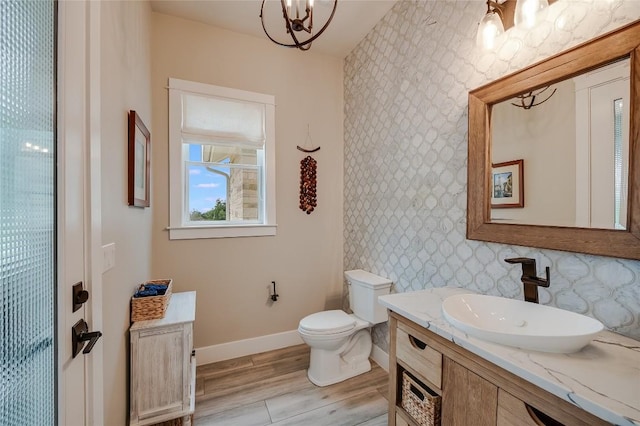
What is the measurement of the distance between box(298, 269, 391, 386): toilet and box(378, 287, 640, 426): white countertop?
3.67ft

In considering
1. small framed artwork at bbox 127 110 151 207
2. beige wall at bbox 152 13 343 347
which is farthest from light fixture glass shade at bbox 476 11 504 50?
small framed artwork at bbox 127 110 151 207

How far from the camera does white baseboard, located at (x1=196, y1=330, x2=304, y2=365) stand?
2.41m

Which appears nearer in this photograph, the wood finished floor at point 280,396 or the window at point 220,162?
the wood finished floor at point 280,396

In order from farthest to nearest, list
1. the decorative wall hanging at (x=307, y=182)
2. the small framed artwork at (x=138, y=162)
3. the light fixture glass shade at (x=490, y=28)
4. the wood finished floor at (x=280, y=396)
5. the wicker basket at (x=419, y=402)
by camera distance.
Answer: the decorative wall hanging at (x=307, y=182)
the wood finished floor at (x=280, y=396)
the small framed artwork at (x=138, y=162)
the light fixture glass shade at (x=490, y=28)
the wicker basket at (x=419, y=402)

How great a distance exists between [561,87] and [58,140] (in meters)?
1.94

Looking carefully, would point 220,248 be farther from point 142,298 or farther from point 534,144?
point 534,144

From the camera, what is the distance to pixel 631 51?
99 centimetres

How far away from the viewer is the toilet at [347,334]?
2.07 metres

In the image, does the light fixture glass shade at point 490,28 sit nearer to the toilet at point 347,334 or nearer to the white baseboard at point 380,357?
the toilet at point 347,334

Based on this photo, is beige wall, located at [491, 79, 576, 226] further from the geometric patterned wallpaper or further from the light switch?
the light switch

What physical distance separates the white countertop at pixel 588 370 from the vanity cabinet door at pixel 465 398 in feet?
0.39

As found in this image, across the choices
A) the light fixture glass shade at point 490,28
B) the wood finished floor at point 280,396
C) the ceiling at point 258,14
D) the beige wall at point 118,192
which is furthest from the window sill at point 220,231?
the light fixture glass shade at point 490,28

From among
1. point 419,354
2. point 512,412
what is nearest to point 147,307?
point 419,354

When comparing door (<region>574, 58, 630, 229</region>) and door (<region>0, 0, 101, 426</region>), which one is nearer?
door (<region>0, 0, 101, 426</region>)
